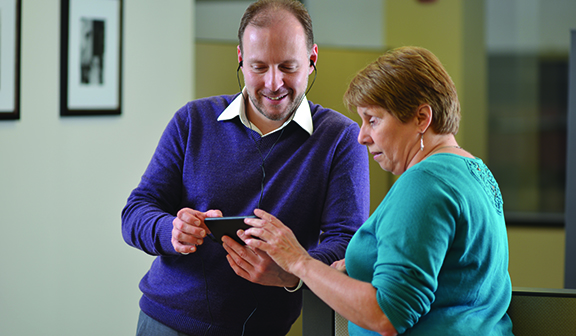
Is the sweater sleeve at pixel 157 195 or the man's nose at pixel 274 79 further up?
the man's nose at pixel 274 79

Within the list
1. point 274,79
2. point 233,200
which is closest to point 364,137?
point 274,79

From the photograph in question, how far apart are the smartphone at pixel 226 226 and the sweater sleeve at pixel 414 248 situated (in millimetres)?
399

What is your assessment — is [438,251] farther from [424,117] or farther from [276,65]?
[276,65]

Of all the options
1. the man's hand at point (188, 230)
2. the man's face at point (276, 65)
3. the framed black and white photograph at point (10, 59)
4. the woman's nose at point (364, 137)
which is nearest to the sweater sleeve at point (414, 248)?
the woman's nose at point (364, 137)

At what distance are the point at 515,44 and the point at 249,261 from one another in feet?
11.2

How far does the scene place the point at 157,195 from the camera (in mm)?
1530

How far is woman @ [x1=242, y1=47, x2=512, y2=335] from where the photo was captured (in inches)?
36.3

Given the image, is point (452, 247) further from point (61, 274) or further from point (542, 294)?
point (61, 274)

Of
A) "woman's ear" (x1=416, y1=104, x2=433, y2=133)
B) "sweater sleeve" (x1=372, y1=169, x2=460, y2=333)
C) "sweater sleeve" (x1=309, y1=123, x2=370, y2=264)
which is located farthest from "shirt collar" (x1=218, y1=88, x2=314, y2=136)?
"sweater sleeve" (x1=372, y1=169, x2=460, y2=333)

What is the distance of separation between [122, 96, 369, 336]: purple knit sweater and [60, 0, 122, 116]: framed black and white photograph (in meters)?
1.09

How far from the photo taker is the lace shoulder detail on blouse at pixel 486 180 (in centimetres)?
103

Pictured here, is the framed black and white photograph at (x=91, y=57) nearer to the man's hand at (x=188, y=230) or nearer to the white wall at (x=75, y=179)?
the white wall at (x=75, y=179)

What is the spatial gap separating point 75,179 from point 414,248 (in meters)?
1.99

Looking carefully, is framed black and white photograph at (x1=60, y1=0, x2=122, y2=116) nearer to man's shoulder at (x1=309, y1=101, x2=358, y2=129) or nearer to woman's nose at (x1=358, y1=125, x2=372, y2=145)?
man's shoulder at (x1=309, y1=101, x2=358, y2=129)
